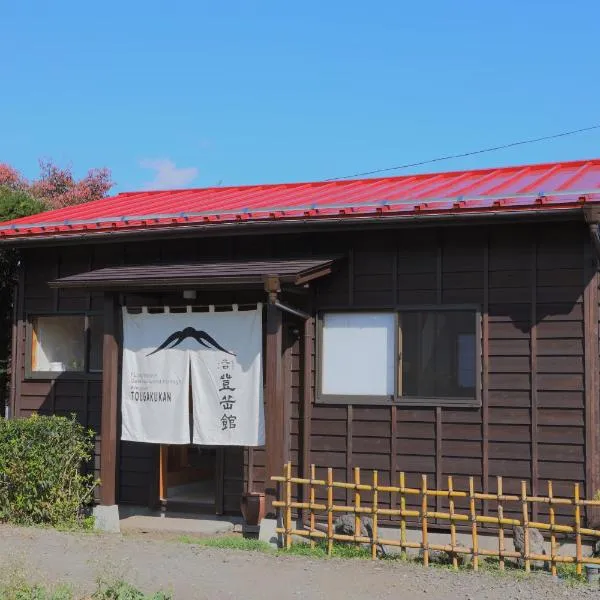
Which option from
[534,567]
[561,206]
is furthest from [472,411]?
[561,206]

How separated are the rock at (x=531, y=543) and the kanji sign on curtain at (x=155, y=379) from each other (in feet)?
12.0

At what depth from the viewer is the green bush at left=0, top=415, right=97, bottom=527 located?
962cm

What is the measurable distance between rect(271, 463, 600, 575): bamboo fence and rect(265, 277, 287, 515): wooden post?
0.14m

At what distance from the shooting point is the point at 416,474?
29.8ft

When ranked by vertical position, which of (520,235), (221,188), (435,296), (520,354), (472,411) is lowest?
(472,411)

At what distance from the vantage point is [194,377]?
31.0 feet

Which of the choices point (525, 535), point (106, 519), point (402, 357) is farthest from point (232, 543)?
point (525, 535)

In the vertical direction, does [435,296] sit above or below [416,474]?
above

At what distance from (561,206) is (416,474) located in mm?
3170

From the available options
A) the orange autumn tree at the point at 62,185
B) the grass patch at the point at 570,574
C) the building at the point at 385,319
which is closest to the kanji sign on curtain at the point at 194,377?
the building at the point at 385,319

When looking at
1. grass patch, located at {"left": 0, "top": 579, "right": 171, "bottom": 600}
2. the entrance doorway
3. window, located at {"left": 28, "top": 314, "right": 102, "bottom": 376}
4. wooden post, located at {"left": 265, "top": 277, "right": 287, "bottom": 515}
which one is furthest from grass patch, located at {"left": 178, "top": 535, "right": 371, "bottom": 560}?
window, located at {"left": 28, "top": 314, "right": 102, "bottom": 376}

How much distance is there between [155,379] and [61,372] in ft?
6.63

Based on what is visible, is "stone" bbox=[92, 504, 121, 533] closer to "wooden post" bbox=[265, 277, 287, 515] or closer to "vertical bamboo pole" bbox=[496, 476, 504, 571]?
"wooden post" bbox=[265, 277, 287, 515]

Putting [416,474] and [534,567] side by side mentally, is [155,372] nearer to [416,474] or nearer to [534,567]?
[416,474]
